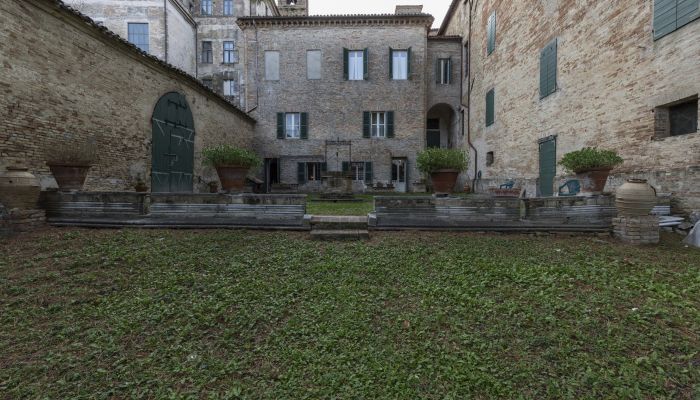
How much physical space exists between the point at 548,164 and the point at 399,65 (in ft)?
34.0

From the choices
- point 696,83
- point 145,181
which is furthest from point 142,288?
point 696,83

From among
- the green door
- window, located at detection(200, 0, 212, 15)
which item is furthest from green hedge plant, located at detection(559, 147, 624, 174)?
window, located at detection(200, 0, 212, 15)

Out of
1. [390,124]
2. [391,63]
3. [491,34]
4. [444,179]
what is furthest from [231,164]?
[391,63]

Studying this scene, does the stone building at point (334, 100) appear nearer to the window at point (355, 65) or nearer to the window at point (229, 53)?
the window at point (355, 65)

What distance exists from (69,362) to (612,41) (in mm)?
11010

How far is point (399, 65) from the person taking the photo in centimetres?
1650

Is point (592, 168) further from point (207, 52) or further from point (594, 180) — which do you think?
point (207, 52)

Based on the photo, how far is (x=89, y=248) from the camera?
4.22 meters

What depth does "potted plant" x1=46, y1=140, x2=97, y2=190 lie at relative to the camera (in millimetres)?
5461

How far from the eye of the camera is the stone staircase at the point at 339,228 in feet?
16.1

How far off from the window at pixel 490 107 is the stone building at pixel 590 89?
0.05 metres

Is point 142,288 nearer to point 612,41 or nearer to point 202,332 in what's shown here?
point 202,332

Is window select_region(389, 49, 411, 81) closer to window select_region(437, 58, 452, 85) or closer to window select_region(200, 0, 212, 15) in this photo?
window select_region(437, 58, 452, 85)

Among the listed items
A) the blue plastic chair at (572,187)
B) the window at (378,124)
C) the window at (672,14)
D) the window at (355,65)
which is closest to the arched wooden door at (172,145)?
the window at (378,124)
